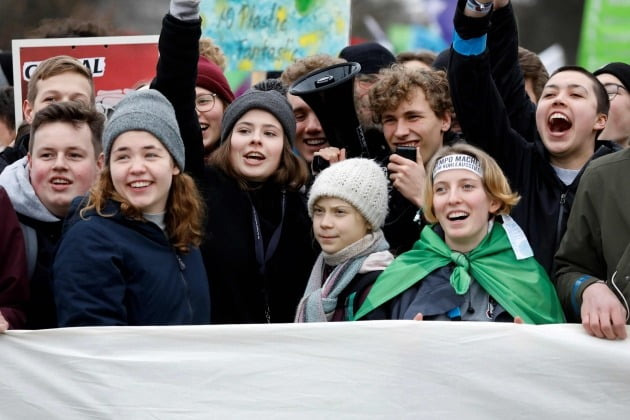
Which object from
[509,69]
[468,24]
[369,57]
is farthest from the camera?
[369,57]

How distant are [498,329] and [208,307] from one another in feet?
3.62

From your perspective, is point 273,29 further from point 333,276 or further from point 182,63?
point 333,276

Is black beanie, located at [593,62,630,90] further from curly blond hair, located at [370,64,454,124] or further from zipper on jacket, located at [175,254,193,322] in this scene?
zipper on jacket, located at [175,254,193,322]

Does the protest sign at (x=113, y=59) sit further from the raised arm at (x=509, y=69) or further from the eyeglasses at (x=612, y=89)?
the eyeglasses at (x=612, y=89)

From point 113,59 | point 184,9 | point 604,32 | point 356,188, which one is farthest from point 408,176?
point 604,32

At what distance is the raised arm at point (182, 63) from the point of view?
498cm

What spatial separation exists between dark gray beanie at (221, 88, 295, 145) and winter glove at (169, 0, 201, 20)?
558 millimetres

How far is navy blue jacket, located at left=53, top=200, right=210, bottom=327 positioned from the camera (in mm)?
4418

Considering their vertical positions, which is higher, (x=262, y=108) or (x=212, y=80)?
(x=212, y=80)

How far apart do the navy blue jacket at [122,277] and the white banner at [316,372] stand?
13cm

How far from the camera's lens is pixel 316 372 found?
174 inches

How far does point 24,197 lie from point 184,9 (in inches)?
37.7

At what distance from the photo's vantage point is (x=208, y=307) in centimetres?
479

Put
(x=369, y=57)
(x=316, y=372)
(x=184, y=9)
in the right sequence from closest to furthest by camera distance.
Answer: (x=316, y=372), (x=184, y=9), (x=369, y=57)
